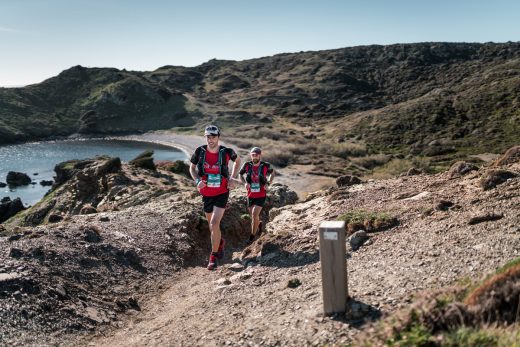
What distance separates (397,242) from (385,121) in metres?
82.7

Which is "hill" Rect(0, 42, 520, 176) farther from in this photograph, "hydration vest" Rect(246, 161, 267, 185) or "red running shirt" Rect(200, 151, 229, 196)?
"red running shirt" Rect(200, 151, 229, 196)

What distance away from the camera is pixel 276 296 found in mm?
7289

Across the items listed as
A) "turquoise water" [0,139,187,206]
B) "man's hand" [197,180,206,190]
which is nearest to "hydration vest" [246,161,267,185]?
"man's hand" [197,180,206,190]

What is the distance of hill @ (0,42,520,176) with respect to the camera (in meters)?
70.5

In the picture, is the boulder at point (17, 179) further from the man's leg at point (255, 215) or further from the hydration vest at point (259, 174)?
the hydration vest at point (259, 174)

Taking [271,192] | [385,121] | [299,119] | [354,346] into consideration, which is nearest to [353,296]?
[354,346]

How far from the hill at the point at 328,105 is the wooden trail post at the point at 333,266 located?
1838 inches

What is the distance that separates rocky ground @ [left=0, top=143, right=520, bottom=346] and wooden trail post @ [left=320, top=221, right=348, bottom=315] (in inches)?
7.4

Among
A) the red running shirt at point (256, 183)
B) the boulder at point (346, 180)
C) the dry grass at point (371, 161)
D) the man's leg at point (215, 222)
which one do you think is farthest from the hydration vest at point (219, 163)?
the dry grass at point (371, 161)

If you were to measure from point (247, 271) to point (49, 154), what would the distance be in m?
96.3

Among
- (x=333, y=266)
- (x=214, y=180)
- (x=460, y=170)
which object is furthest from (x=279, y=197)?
(x=333, y=266)

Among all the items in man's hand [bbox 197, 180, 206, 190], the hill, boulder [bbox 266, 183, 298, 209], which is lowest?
boulder [bbox 266, 183, 298, 209]

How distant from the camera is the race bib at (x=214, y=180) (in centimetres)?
974

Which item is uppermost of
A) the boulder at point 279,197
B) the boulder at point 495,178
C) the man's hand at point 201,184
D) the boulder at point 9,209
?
the man's hand at point 201,184
